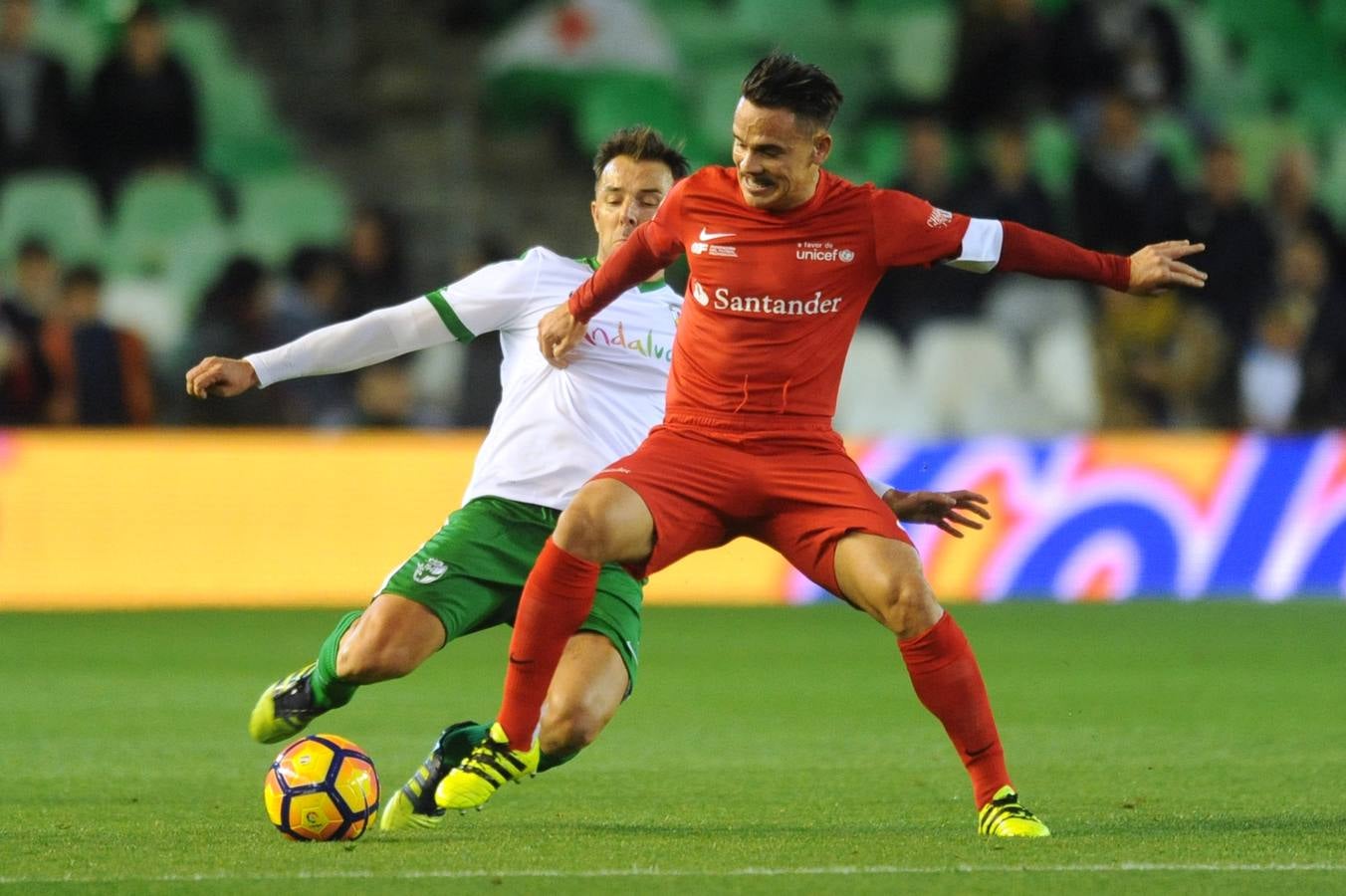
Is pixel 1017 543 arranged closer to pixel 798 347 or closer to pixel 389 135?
pixel 389 135

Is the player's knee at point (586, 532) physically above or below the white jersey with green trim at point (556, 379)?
below

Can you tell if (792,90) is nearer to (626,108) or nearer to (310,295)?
(310,295)

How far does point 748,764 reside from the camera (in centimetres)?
700

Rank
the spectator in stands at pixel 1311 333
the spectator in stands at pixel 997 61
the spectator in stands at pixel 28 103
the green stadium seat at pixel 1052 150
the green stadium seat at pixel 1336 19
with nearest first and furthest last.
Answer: the spectator in stands at pixel 28 103
the spectator in stands at pixel 1311 333
the spectator in stands at pixel 997 61
the green stadium seat at pixel 1052 150
the green stadium seat at pixel 1336 19

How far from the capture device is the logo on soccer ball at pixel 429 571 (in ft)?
19.2

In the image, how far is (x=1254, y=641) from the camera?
10820 mm

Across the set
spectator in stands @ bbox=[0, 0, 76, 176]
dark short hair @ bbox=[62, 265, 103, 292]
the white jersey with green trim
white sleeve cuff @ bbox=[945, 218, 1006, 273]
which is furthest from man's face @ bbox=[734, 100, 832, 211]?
spectator in stands @ bbox=[0, 0, 76, 176]

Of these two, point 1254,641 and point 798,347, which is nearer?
point 798,347

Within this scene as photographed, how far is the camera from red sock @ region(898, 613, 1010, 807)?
17.3 ft

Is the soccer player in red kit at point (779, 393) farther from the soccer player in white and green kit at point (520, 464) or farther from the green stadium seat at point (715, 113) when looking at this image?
the green stadium seat at point (715, 113)

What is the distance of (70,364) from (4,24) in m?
2.67

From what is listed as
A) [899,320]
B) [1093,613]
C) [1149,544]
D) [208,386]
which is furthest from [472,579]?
[899,320]

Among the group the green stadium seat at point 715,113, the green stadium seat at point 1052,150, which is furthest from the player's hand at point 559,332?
the green stadium seat at point 1052,150

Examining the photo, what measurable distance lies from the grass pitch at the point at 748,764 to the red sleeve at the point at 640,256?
135 centimetres
